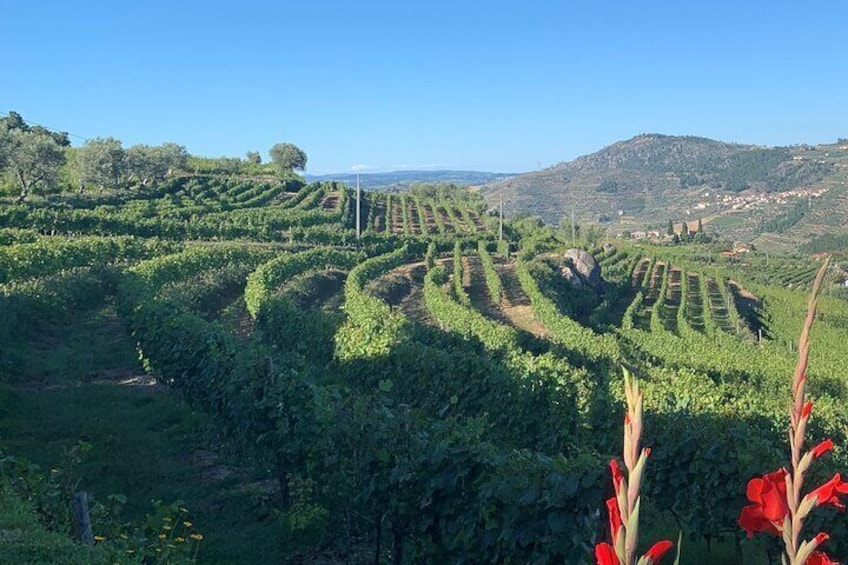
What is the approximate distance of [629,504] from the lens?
1188 millimetres

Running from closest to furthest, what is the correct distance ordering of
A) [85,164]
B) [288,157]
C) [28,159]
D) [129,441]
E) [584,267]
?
[129,441]
[28,159]
[584,267]
[85,164]
[288,157]

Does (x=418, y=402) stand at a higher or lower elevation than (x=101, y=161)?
lower

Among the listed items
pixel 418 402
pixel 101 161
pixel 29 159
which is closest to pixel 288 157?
pixel 101 161

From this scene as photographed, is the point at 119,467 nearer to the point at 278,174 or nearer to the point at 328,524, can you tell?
the point at 328,524

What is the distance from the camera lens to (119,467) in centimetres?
1119

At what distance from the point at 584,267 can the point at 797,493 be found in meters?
57.6

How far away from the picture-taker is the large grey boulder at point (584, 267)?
56.5 m

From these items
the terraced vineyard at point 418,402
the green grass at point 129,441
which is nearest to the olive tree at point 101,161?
the terraced vineyard at point 418,402

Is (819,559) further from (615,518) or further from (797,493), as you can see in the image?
(615,518)

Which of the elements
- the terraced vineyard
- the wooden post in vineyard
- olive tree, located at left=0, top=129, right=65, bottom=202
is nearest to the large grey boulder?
the terraced vineyard

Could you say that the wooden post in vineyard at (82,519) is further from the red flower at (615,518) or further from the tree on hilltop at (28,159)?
the tree on hilltop at (28,159)

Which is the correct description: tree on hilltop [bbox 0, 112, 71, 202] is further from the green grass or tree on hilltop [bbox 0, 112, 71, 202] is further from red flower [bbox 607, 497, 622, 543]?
red flower [bbox 607, 497, 622, 543]

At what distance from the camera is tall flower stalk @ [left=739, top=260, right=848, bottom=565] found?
131 cm

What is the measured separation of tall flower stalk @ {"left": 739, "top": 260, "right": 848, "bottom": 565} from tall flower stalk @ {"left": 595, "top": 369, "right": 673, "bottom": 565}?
0.28 m
